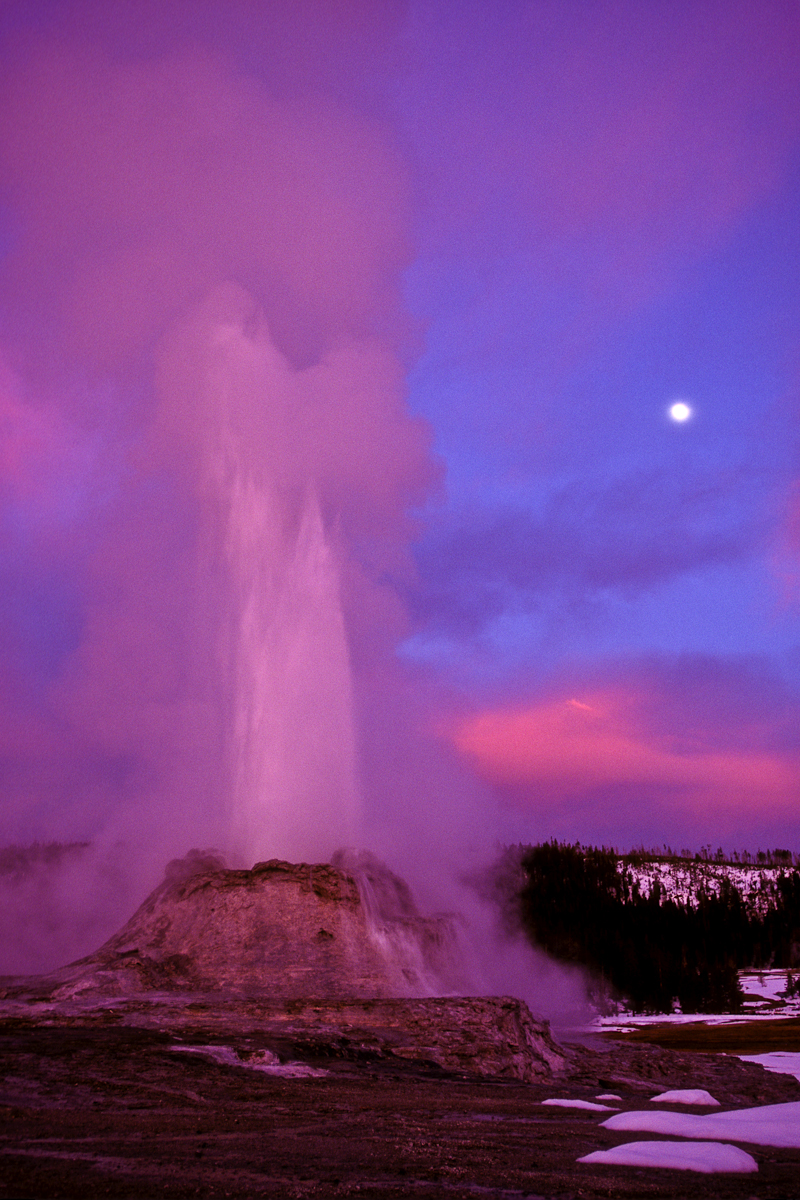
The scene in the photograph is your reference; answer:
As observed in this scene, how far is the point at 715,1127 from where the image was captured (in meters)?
13.8

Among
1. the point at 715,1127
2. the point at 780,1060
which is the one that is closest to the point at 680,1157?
the point at 715,1127

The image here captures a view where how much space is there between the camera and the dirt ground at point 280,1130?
9.03m

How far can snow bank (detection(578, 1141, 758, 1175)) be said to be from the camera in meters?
10.6

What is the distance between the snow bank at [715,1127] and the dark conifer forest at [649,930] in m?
59.3

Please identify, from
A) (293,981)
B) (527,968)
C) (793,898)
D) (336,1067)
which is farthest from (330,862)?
(793,898)

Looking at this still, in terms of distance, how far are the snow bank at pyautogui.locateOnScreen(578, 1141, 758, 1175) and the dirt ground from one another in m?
0.33

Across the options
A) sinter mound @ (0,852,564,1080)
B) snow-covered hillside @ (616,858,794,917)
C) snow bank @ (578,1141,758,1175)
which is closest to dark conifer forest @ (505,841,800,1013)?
snow-covered hillside @ (616,858,794,917)

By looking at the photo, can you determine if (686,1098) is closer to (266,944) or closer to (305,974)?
(305,974)

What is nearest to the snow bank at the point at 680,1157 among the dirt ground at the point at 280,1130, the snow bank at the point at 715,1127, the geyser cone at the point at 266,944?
the dirt ground at the point at 280,1130

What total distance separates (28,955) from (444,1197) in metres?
46.8

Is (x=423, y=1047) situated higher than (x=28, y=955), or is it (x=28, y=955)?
(x=28, y=955)

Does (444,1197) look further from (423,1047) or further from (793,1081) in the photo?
(793,1081)

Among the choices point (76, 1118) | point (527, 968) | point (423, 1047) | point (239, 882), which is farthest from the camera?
point (527, 968)

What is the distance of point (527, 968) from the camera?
56125mm
